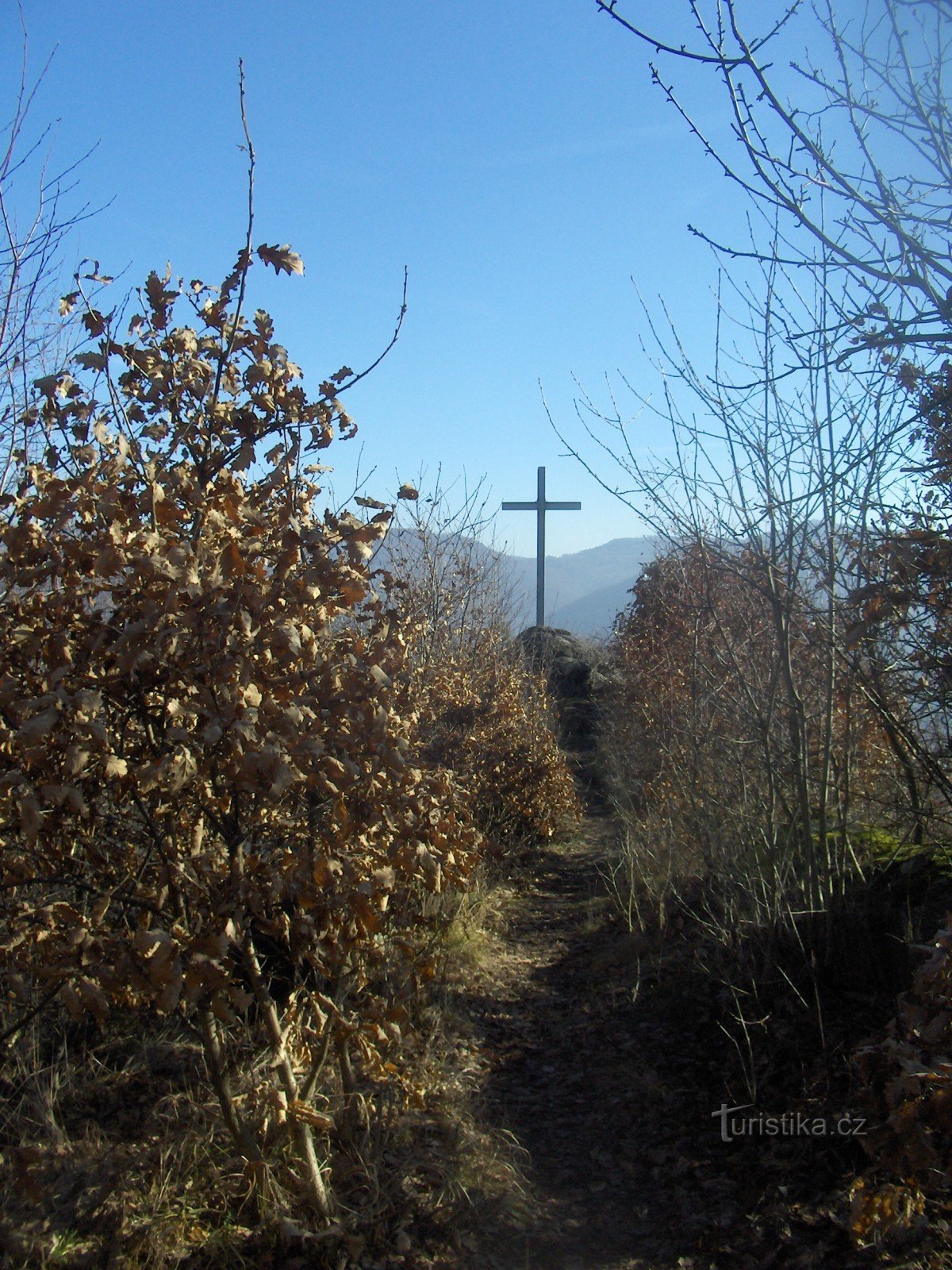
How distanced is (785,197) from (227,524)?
202 cm

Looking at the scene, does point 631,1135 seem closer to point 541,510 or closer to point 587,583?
point 541,510

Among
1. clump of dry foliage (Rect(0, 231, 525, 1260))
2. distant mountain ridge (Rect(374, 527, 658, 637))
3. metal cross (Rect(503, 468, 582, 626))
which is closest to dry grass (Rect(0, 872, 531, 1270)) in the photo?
clump of dry foliage (Rect(0, 231, 525, 1260))

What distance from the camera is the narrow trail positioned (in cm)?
350

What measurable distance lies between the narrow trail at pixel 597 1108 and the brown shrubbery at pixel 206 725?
0.96 metres

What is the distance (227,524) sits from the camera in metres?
2.90

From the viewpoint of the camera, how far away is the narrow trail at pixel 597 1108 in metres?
3.50

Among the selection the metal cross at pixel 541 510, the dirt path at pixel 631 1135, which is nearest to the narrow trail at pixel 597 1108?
the dirt path at pixel 631 1135

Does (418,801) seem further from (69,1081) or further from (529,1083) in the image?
(529,1083)

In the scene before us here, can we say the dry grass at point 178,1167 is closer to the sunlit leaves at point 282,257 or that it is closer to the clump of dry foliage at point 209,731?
the clump of dry foliage at point 209,731

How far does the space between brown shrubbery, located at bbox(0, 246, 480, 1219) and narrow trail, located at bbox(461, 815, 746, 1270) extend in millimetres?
965

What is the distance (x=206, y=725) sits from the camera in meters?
2.59

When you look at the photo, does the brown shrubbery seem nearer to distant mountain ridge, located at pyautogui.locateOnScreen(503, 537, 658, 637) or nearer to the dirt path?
the dirt path

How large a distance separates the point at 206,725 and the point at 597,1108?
3059mm

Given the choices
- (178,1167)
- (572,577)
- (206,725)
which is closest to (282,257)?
(206,725)
